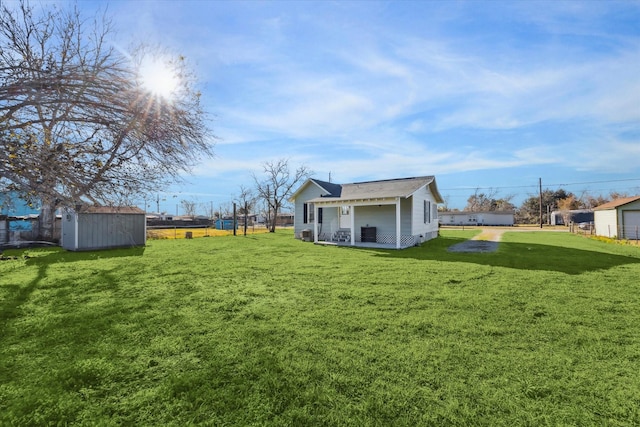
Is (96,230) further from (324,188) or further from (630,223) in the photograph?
(630,223)

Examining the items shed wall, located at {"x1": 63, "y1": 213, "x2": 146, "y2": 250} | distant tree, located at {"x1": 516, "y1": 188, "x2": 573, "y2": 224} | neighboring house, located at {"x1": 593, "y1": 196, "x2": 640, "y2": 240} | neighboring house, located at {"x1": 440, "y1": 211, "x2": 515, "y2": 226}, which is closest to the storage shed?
shed wall, located at {"x1": 63, "y1": 213, "x2": 146, "y2": 250}

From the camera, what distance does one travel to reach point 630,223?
776 inches

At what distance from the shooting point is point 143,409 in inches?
100

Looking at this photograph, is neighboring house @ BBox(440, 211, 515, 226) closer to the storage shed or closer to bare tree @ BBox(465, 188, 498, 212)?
bare tree @ BBox(465, 188, 498, 212)

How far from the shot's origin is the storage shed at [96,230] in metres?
13.2

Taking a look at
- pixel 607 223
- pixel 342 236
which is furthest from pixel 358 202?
pixel 607 223

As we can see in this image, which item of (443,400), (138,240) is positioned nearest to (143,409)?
(443,400)

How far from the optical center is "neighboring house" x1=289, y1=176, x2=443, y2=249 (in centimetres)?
1570

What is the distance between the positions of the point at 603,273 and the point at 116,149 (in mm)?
11737

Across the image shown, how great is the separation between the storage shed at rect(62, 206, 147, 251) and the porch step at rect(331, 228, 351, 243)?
1040cm

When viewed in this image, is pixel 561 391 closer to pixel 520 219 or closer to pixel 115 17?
pixel 115 17

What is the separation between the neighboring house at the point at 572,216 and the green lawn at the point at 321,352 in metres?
48.4

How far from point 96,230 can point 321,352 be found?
14622mm

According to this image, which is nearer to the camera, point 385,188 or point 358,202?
point 358,202
